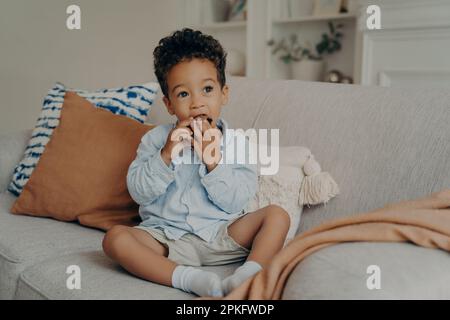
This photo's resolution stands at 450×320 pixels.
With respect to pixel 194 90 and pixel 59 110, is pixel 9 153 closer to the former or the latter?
pixel 59 110

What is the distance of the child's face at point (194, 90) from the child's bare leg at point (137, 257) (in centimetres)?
34

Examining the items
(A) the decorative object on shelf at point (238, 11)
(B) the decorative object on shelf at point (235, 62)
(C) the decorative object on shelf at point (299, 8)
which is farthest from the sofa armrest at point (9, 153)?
(A) the decorative object on shelf at point (238, 11)

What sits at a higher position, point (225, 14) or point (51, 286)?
point (225, 14)

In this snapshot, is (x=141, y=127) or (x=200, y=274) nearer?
(x=200, y=274)

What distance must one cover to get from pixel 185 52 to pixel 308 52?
2.15 metres

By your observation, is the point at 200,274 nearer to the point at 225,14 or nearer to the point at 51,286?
the point at 51,286

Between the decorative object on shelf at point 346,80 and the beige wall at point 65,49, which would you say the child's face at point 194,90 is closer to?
the decorative object on shelf at point 346,80

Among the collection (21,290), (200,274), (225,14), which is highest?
(225,14)

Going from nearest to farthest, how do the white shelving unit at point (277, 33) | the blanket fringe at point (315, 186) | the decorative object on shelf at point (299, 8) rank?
1. the blanket fringe at point (315, 186)
2. the white shelving unit at point (277, 33)
3. the decorative object on shelf at point (299, 8)

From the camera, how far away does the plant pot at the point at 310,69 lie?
11.1 feet
